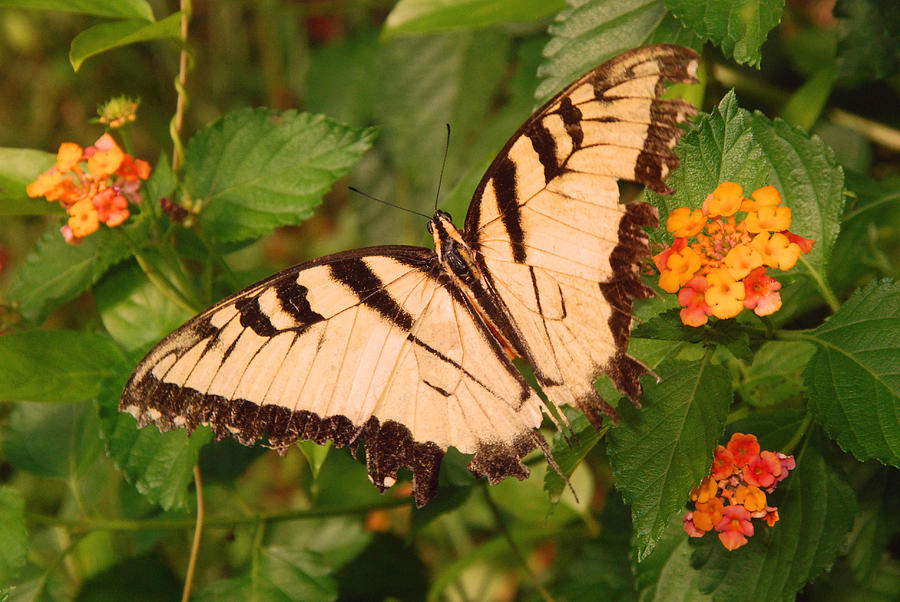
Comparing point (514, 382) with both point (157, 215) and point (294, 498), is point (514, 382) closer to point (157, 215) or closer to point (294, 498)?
point (157, 215)

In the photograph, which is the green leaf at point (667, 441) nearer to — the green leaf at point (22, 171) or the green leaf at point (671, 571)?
the green leaf at point (671, 571)

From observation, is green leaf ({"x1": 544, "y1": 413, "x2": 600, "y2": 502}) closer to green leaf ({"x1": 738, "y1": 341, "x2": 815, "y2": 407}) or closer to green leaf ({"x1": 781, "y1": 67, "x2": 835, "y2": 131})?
green leaf ({"x1": 738, "y1": 341, "x2": 815, "y2": 407})

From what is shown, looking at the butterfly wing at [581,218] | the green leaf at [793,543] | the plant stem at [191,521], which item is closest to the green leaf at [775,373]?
the green leaf at [793,543]

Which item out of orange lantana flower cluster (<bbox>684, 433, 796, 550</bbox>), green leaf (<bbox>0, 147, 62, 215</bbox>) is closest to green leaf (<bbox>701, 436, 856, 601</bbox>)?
orange lantana flower cluster (<bbox>684, 433, 796, 550</bbox>)

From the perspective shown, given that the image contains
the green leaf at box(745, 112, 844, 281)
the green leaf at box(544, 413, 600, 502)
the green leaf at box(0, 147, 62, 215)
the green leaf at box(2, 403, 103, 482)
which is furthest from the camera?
the green leaf at box(2, 403, 103, 482)

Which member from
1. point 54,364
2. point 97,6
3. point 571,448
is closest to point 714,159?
point 571,448

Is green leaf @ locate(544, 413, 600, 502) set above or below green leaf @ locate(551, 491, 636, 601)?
above

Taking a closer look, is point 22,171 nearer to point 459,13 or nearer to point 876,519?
point 459,13
